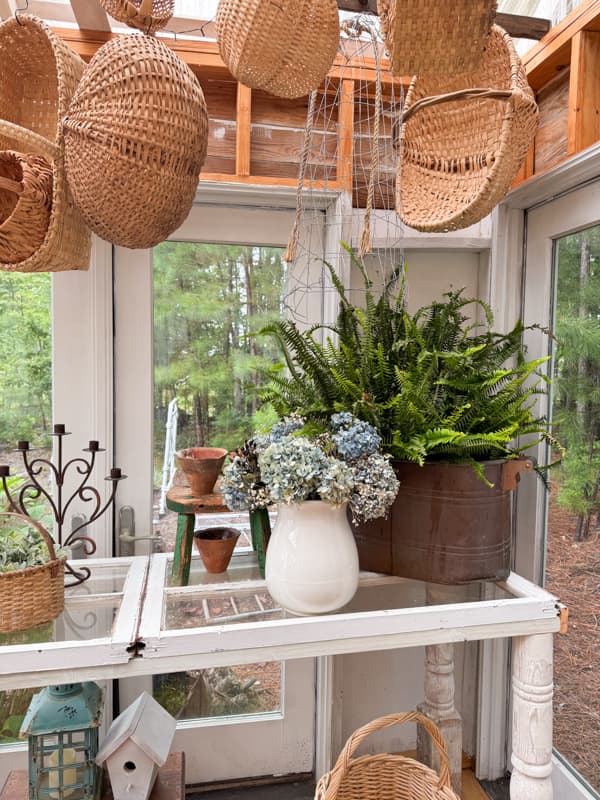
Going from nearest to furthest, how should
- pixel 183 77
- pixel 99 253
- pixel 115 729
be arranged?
pixel 183 77 < pixel 115 729 < pixel 99 253

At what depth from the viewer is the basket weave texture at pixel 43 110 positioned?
1.13 meters

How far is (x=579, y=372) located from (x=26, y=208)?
1419 millimetres

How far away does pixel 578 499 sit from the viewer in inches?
65.2

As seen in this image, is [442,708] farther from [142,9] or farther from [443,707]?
[142,9]

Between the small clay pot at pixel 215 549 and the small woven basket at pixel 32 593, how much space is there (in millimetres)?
339

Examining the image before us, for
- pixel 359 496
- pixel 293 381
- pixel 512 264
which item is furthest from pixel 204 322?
pixel 512 264

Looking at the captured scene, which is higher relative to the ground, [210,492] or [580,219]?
[580,219]

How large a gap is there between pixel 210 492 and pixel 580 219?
1.21 m

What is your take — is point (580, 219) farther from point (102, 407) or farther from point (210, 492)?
point (102, 407)

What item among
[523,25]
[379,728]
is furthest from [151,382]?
[523,25]

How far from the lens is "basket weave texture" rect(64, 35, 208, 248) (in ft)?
3.50

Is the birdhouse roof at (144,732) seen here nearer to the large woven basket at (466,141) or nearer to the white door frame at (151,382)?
the white door frame at (151,382)

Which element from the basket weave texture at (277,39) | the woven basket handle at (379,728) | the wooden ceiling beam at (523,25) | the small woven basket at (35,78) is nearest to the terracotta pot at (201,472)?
the woven basket handle at (379,728)

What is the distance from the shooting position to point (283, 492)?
1173mm
